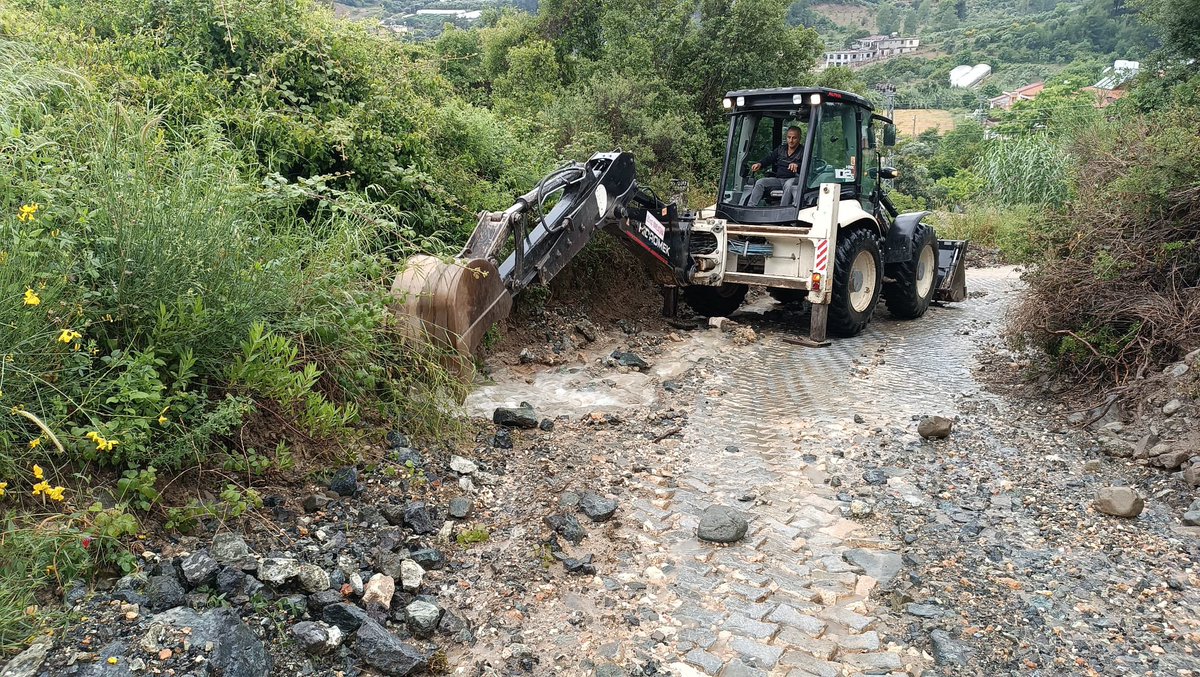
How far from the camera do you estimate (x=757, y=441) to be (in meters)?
5.33

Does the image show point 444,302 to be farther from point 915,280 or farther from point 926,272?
point 926,272

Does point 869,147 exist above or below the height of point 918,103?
below

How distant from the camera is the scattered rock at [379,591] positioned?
10.5 feet

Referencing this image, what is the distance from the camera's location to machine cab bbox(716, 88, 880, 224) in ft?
26.9

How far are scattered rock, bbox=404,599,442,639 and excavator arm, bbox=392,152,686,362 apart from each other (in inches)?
76.7

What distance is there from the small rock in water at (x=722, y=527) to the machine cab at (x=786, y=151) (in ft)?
15.5

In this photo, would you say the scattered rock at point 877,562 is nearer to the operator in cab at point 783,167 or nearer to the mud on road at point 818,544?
the mud on road at point 818,544

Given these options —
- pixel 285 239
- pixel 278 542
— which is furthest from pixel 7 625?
pixel 285 239

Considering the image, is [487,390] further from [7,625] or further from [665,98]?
[665,98]

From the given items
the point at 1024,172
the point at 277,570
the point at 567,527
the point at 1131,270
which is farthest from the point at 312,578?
the point at 1024,172

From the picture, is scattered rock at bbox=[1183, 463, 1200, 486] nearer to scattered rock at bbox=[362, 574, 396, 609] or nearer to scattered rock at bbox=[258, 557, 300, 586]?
scattered rock at bbox=[362, 574, 396, 609]

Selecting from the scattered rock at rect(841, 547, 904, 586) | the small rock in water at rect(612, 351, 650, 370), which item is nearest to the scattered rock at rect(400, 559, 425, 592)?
the scattered rock at rect(841, 547, 904, 586)

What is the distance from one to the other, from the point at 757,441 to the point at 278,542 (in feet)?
10.1

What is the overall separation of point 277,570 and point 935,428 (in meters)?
4.03
